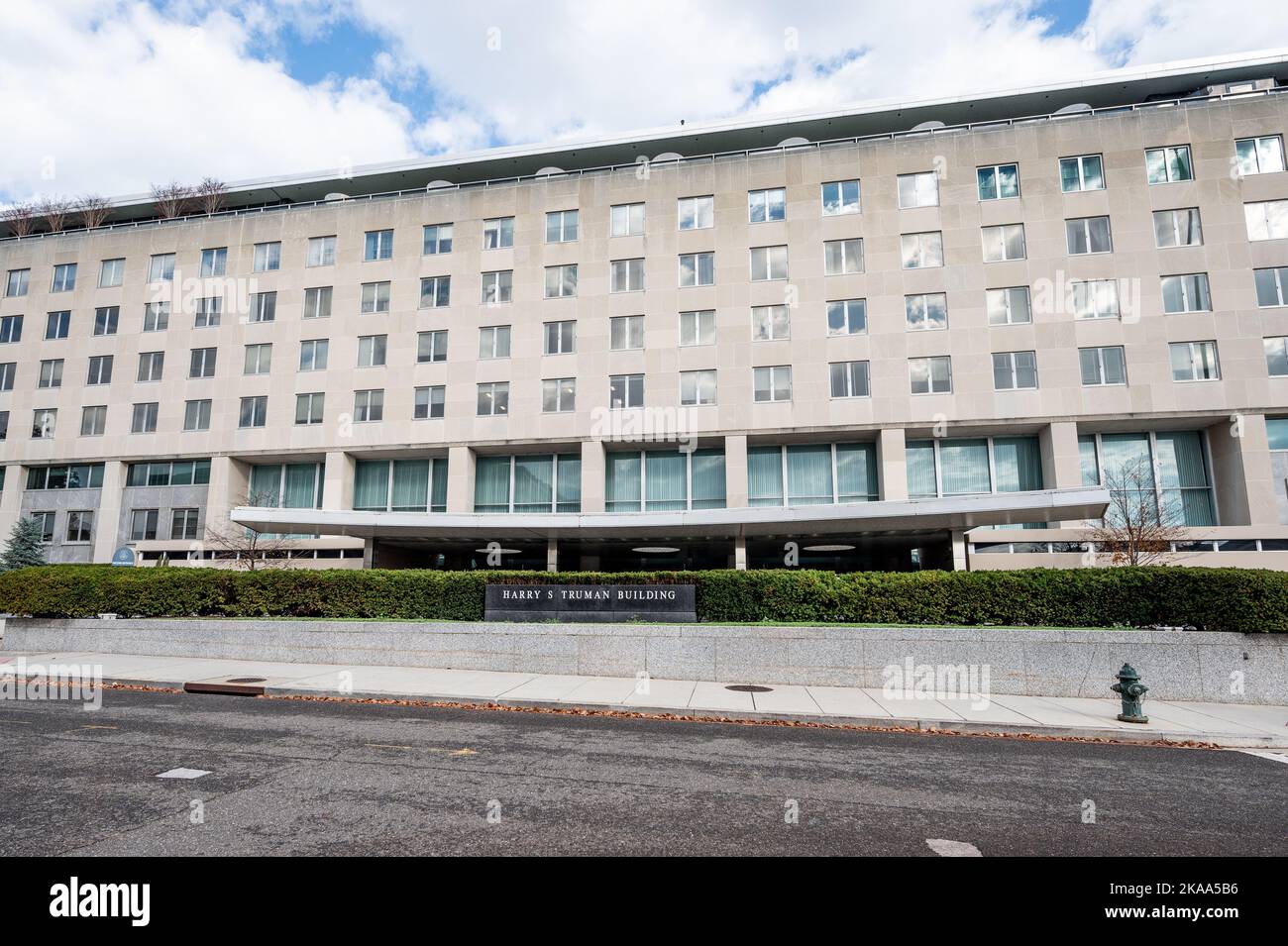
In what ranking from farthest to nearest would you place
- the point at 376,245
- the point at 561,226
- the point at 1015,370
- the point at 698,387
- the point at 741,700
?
1. the point at 376,245
2. the point at 561,226
3. the point at 698,387
4. the point at 1015,370
5. the point at 741,700

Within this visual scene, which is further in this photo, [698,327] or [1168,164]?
[698,327]

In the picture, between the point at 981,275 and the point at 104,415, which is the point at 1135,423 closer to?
the point at 981,275

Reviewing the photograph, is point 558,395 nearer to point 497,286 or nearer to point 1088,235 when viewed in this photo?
point 497,286

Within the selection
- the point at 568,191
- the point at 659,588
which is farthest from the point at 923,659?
the point at 568,191

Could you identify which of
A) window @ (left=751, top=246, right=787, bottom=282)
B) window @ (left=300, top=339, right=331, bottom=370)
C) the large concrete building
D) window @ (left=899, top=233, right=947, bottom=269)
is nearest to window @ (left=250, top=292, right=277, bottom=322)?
the large concrete building

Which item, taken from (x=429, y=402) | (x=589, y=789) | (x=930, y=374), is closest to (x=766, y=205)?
(x=930, y=374)

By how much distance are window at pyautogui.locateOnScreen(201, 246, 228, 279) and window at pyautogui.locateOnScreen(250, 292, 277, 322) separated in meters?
2.99

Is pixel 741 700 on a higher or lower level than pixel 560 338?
lower

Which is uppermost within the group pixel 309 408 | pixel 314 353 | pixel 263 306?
pixel 263 306

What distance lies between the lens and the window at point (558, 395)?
34250 mm

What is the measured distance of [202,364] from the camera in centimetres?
3841

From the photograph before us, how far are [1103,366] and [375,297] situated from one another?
35.2 m

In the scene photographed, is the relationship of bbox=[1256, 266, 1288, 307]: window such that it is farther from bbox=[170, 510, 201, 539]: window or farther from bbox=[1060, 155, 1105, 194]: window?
bbox=[170, 510, 201, 539]: window
